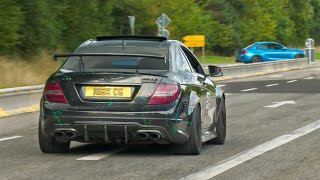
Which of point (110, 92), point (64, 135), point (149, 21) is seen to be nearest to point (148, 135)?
point (110, 92)

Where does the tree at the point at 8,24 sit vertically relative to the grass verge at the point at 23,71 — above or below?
above

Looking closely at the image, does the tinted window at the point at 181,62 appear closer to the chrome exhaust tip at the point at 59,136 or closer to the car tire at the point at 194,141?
the car tire at the point at 194,141

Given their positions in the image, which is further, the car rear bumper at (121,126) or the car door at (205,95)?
the car door at (205,95)

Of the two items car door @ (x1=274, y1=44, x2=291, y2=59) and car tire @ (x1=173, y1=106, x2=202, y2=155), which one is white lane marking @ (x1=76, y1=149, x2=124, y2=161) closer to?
car tire @ (x1=173, y1=106, x2=202, y2=155)

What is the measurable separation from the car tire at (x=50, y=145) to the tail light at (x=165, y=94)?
1309mm

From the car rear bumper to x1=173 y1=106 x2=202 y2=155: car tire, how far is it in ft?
0.62

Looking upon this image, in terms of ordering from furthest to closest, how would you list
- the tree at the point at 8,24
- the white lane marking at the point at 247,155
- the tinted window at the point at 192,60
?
1. the tree at the point at 8,24
2. the tinted window at the point at 192,60
3. the white lane marking at the point at 247,155

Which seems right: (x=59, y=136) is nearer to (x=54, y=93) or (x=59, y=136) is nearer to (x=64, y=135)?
(x=64, y=135)

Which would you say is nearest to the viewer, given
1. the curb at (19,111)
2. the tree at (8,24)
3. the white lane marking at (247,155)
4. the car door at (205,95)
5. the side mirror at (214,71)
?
the white lane marking at (247,155)

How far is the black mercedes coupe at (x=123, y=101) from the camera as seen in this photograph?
8758 mm

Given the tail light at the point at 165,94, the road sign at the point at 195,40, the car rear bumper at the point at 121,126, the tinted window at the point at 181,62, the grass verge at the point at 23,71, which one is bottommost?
the road sign at the point at 195,40

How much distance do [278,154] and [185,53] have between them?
1737mm

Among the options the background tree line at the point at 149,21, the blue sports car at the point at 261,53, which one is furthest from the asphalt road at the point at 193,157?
the blue sports car at the point at 261,53

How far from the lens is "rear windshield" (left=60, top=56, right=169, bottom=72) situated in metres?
9.09
